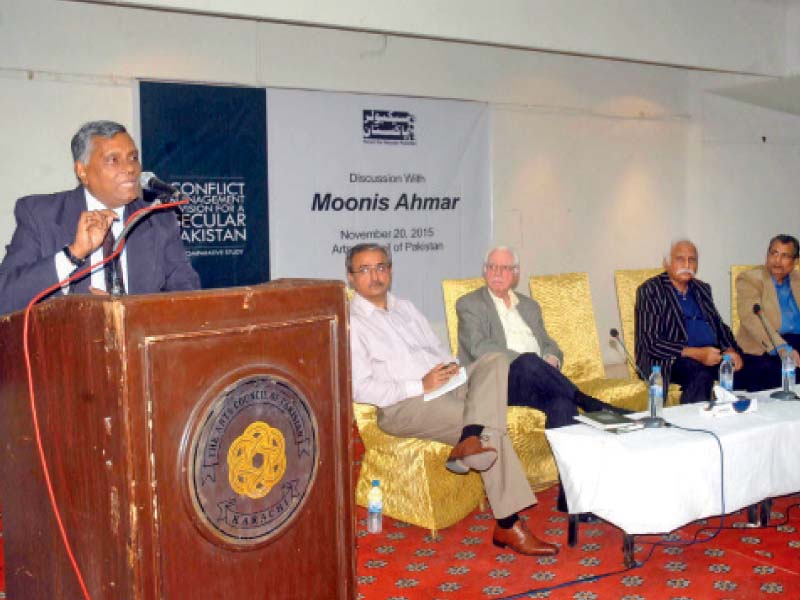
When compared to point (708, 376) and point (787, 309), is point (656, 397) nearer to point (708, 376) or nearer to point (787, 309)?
point (708, 376)

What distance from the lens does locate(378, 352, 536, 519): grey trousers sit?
10.2ft

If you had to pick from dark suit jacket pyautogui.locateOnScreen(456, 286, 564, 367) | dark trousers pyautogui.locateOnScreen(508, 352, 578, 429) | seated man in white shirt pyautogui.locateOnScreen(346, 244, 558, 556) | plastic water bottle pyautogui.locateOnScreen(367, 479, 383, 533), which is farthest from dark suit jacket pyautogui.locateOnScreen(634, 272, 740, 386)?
plastic water bottle pyautogui.locateOnScreen(367, 479, 383, 533)

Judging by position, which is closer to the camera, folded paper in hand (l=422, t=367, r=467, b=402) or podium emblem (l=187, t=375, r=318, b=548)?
podium emblem (l=187, t=375, r=318, b=548)

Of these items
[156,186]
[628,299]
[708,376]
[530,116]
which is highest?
[530,116]

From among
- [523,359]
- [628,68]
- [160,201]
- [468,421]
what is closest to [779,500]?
[523,359]

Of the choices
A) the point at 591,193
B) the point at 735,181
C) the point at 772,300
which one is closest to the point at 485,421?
the point at 772,300

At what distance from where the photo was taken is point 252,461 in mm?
1410

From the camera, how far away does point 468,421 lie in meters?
3.19

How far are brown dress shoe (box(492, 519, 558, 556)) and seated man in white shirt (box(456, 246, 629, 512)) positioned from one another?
43 cm

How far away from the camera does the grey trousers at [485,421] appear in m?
3.12

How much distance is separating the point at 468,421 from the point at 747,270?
99.0 inches

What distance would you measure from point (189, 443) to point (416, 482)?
6.71 ft

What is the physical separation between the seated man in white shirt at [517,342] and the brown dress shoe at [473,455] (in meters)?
0.57

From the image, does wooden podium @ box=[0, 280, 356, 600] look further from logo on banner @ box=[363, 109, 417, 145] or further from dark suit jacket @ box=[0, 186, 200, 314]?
logo on banner @ box=[363, 109, 417, 145]
